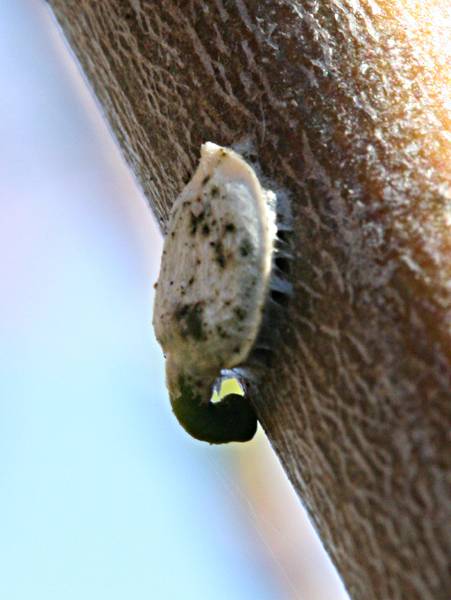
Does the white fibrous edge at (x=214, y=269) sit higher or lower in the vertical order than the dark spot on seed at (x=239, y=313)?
higher

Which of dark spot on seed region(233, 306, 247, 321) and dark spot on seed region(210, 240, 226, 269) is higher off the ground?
dark spot on seed region(210, 240, 226, 269)

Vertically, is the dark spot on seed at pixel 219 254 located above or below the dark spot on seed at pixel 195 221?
below

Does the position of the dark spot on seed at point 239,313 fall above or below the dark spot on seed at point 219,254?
below

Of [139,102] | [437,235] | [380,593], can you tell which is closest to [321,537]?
[380,593]

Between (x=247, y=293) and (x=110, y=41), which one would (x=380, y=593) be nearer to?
(x=247, y=293)
